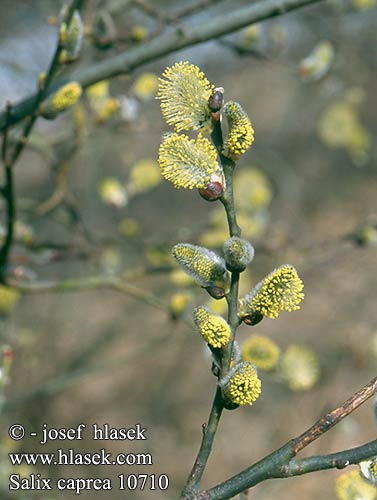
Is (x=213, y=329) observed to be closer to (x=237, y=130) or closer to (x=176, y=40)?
(x=237, y=130)

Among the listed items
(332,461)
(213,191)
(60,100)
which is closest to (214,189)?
(213,191)

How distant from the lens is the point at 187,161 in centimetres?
81

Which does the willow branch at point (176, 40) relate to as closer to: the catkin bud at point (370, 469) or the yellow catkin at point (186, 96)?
the yellow catkin at point (186, 96)

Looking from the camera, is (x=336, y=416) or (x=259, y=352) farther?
(x=259, y=352)

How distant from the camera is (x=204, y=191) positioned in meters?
0.81

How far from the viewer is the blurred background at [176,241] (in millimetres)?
2113

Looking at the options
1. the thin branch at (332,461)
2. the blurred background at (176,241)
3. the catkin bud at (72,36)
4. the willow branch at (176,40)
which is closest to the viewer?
the thin branch at (332,461)

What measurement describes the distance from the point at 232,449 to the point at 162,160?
3275 millimetres

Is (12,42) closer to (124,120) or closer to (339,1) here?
(124,120)

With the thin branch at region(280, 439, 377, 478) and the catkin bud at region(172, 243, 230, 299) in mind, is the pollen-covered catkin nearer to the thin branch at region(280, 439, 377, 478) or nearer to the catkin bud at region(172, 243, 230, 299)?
the catkin bud at region(172, 243, 230, 299)

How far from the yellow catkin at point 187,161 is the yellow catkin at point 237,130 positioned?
3cm

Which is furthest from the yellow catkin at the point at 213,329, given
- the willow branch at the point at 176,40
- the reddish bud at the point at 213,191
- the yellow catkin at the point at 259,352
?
the willow branch at the point at 176,40

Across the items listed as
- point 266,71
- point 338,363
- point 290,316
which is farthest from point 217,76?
point 338,363

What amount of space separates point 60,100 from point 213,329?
0.73 meters
